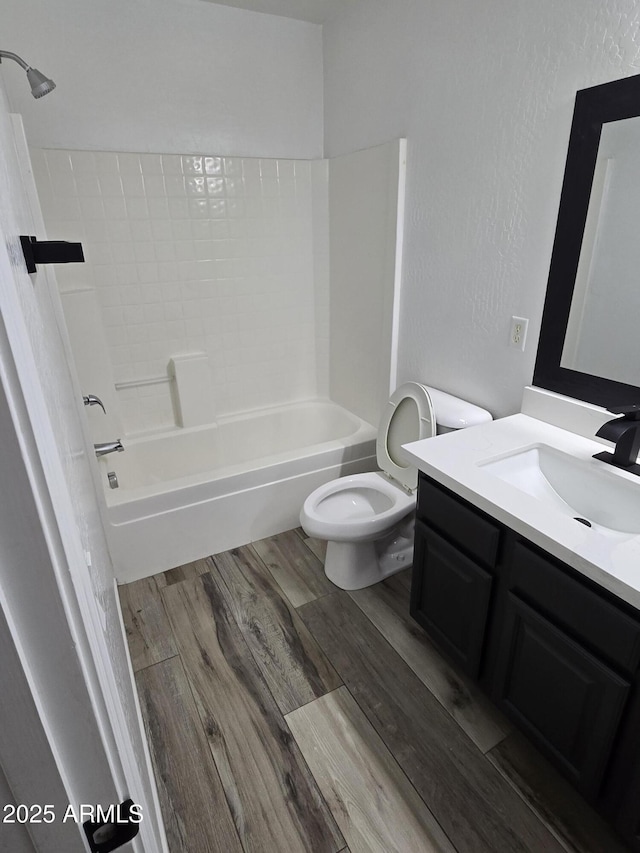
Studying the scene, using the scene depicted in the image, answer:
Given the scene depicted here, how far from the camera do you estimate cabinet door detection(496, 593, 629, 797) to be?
43.0 inches

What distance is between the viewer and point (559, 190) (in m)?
1.51

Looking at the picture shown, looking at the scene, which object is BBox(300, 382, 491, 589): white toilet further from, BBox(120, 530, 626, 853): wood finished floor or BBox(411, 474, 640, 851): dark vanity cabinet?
BBox(411, 474, 640, 851): dark vanity cabinet

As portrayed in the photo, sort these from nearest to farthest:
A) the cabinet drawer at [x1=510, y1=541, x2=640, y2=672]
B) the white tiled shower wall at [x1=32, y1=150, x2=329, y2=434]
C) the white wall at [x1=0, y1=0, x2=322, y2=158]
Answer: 1. the cabinet drawer at [x1=510, y1=541, x2=640, y2=672]
2. the white wall at [x1=0, y1=0, x2=322, y2=158]
3. the white tiled shower wall at [x1=32, y1=150, x2=329, y2=434]

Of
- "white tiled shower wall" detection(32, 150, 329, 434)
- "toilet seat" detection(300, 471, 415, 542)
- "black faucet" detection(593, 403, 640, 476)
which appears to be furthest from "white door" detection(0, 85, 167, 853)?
"white tiled shower wall" detection(32, 150, 329, 434)

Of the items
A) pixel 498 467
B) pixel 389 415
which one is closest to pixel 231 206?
pixel 389 415

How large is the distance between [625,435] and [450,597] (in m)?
0.72

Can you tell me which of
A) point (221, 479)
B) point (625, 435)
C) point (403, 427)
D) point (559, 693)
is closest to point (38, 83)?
point (221, 479)

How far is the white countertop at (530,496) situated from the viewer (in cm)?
102

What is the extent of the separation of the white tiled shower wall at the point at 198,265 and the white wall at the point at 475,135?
0.60 metres

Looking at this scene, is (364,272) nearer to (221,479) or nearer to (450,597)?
(221,479)

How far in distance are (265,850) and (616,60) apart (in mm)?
2344

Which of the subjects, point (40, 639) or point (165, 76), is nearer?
point (40, 639)

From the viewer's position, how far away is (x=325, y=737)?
1524 mm

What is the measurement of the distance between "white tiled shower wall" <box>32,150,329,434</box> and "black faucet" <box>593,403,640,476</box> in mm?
1958
